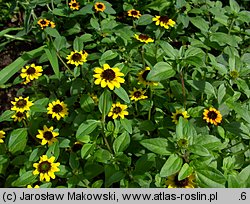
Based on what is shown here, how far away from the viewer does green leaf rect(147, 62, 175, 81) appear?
1.54 meters

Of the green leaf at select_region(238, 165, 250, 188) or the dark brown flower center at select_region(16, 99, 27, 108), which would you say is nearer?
the green leaf at select_region(238, 165, 250, 188)

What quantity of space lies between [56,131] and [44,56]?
514 millimetres

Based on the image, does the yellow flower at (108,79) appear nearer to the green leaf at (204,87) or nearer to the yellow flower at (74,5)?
the green leaf at (204,87)

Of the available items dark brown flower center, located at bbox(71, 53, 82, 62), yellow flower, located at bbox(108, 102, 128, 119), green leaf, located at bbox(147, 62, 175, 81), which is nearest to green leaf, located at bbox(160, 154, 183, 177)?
green leaf, located at bbox(147, 62, 175, 81)

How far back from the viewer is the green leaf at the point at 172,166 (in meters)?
1.30

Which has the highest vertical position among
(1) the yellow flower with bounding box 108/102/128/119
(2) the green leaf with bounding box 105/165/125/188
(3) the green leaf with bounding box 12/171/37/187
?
(1) the yellow flower with bounding box 108/102/128/119

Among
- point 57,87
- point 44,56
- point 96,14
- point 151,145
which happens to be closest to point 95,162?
point 151,145

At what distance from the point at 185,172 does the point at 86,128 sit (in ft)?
1.59

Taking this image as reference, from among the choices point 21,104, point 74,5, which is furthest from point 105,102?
point 74,5

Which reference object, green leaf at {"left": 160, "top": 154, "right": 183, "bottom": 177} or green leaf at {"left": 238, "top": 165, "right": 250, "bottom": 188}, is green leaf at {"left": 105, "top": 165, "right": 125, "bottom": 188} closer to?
green leaf at {"left": 160, "top": 154, "right": 183, "bottom": 177}

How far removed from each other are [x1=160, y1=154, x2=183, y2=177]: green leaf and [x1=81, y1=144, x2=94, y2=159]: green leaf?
421mm
